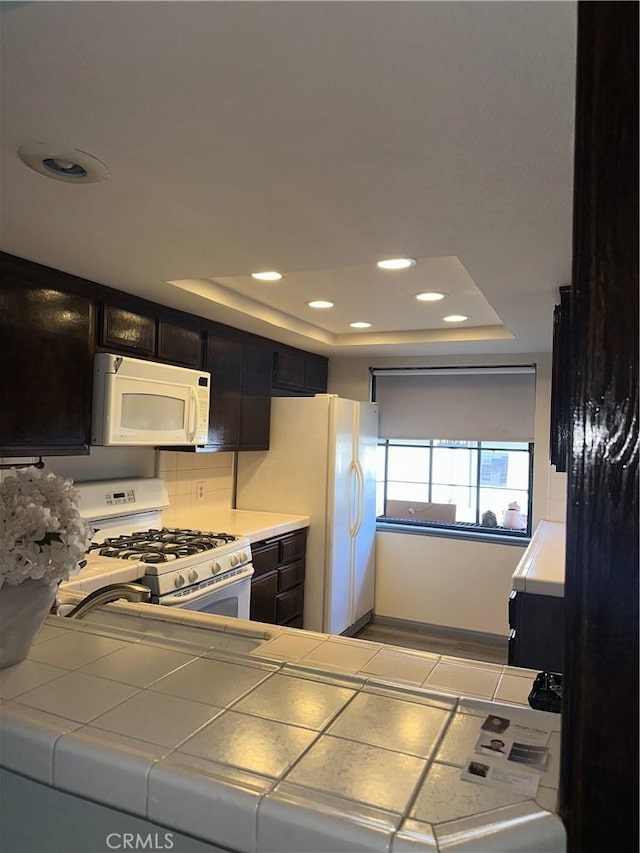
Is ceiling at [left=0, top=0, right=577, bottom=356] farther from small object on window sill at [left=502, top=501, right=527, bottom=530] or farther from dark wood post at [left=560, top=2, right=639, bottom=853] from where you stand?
Result: small object on window sill at [left=502, top=501, right=527, bottom=530]

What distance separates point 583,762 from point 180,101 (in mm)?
1216

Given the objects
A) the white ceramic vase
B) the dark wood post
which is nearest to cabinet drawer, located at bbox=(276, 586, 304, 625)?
the white ceramic vase

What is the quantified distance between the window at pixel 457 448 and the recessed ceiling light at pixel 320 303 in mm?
1479

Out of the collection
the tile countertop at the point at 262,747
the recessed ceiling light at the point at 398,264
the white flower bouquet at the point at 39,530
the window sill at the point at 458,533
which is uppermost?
the recessed ceiling light at the point at 398,264

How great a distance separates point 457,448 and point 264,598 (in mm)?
1988

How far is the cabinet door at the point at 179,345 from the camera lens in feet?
9.78

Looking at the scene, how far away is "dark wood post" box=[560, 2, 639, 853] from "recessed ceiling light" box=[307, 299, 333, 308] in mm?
2635

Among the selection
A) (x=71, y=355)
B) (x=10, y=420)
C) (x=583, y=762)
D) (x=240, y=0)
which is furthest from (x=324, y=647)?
(x=71, y=355)

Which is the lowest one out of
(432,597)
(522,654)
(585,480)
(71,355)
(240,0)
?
(432,597)

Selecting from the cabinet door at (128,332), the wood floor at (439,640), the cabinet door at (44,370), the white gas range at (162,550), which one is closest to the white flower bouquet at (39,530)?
the cabinet door at (44,370)

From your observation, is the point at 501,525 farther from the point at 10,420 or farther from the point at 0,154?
the point at 0,154

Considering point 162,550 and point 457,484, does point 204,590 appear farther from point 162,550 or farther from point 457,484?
point 457,484

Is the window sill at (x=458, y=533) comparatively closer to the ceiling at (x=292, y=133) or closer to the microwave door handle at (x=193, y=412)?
the microwave door handle at (x=193, y=412)

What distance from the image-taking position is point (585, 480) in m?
0.63
